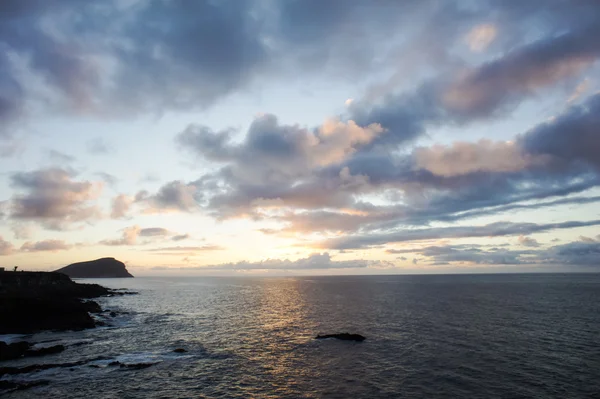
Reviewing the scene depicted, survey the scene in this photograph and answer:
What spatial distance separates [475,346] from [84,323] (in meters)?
74.8

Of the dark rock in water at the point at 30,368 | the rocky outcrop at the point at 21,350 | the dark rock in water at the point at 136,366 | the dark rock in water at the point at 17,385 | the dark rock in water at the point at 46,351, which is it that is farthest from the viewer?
the dark rock in water at the point at 46,351

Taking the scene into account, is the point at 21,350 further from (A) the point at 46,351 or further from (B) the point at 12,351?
(A) the point at 46,351

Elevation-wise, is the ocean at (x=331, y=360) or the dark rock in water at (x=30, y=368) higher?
the dark rock in water at (x=30, y=368)

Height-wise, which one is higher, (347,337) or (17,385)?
(17,385)

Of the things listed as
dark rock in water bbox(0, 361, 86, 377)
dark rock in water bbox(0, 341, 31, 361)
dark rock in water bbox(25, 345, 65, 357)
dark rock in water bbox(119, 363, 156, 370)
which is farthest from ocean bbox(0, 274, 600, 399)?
dark rock in water bbox(0, 341, 31, 361)

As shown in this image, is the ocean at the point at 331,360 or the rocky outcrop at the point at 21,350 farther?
the rocky outcrop at the point at 21,350

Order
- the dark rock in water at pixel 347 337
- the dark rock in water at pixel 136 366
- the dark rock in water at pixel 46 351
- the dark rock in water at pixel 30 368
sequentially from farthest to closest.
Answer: the dark rock in water at pixel 347 337 < the dark rock in water at pixel 46 351 < the dark rock in water at pixel 136 366 < the dark rock in water at pixel 30 368

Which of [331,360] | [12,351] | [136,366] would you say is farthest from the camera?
[331,360]

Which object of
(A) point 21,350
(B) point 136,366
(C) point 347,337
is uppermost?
(A) point 21,350

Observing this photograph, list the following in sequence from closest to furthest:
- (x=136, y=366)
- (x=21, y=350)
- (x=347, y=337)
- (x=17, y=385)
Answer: (x=17, y=385), (x=136, y=366), (x=21, y=350), (x=347, y=337)

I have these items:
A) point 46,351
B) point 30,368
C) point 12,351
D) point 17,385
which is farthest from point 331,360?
point 12,351

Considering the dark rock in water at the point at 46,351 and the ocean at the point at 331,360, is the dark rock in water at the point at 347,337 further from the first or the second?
the dark rock in water at the point at 46,351

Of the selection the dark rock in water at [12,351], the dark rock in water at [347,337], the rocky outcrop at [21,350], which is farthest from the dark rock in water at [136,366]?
the dark rock in water at [347,337]

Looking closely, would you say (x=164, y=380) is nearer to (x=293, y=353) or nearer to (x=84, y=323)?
(x=293, y=353)
